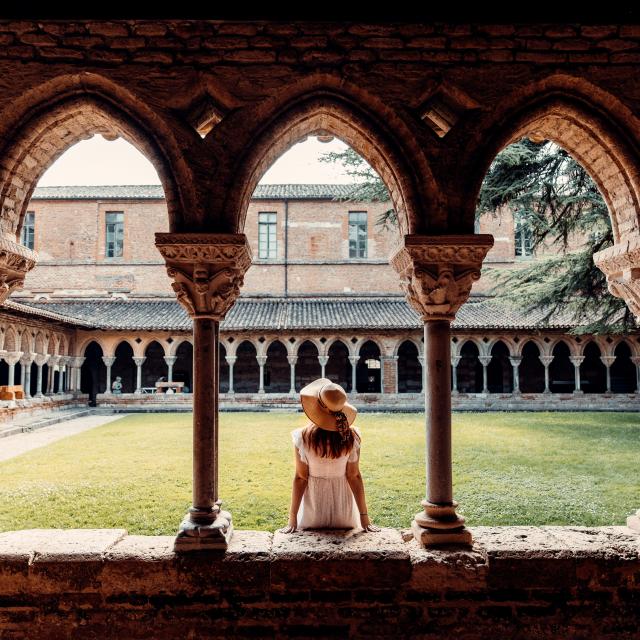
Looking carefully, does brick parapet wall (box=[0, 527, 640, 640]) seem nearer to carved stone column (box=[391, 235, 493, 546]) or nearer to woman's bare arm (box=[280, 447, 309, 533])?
woman's bare arm (box=[280, 447, 309, 533])

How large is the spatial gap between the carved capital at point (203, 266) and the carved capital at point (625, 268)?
2.52m

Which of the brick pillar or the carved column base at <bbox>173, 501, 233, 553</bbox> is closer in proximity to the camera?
the carved column base at <bbox>173, 501, 233, 553</bbox>

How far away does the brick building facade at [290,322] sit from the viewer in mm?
20875

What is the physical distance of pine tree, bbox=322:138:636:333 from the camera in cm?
1035

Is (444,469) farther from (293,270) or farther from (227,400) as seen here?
(293,270)

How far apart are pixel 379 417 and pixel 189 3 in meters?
14.9

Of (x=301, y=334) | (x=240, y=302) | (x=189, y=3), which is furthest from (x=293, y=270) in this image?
(x=189, y=3)

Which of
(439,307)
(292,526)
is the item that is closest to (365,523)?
(292,526)

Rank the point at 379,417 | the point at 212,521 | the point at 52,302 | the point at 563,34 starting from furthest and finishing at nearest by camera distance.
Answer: the point at 52,302 → the point at 379,417 → the point at 563,34 → the point at 212,521

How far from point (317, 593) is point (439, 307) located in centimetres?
185

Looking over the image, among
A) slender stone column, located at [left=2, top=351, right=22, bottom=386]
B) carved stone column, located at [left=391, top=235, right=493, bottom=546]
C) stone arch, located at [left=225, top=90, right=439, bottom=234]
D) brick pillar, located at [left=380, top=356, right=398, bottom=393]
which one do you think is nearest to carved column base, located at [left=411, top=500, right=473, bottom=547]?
carved stone column, located at [left=391, top=235, right=493, bottom=546]

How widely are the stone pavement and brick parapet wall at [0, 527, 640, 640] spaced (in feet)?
25.8

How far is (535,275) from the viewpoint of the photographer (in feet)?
47.6

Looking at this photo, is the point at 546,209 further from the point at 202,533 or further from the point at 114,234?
the point at 114,234
